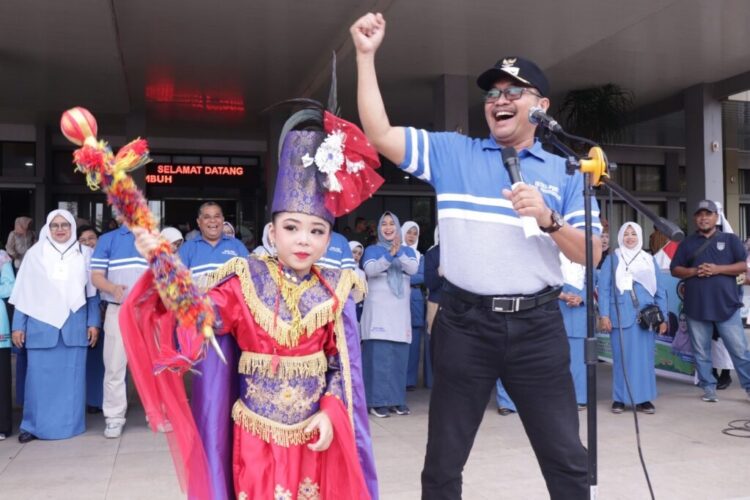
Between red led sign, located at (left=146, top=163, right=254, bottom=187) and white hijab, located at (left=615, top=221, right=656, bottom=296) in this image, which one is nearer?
white hijab, located at (left=615, top=221, right=656, bottom=296)

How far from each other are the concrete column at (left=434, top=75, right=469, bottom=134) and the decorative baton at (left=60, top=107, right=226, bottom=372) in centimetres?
813

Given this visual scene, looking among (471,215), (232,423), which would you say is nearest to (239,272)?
(232,423)

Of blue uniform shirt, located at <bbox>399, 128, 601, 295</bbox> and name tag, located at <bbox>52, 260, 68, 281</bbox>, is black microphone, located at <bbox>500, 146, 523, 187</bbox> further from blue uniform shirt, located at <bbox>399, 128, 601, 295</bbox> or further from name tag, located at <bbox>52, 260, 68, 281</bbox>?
name tag, located at <bbox>52, 260, 68, 281</bbox>

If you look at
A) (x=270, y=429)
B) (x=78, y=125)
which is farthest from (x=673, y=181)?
(x=78, y=125)

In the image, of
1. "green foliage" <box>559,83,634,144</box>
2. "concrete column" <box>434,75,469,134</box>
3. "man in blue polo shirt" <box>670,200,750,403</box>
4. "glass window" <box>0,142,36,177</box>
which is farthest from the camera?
"glass window" <box>0,142,36,177</box>

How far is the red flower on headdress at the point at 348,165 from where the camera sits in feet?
7.79

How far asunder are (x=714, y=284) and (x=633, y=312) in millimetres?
1002

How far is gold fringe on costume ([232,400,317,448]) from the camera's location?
7.74 feet

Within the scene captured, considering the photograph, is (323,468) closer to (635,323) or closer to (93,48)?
(635,323)

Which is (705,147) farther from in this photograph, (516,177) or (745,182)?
(516,177)

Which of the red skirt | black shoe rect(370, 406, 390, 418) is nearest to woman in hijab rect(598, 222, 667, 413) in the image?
black shoe rect(370, 406, 390, 418)

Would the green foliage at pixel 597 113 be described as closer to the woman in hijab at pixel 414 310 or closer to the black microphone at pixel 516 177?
the woman in hijab at pixel 414 310

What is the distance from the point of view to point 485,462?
450cm

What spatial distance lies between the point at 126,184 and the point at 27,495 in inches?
121
